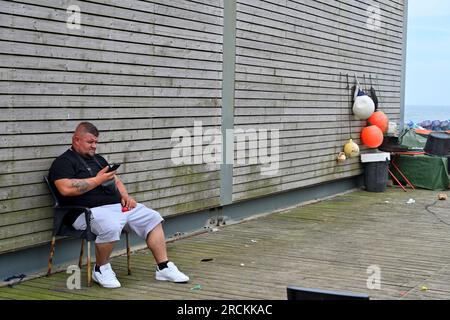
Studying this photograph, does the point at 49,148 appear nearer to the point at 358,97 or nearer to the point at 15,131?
the point at 15,131

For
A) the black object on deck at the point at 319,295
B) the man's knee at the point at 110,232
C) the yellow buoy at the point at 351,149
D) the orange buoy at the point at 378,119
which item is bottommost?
the man's knee at the point at 110,232

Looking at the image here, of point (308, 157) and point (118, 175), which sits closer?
point (118, 175)

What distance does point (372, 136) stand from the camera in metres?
11.2

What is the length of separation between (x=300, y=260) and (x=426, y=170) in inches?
236

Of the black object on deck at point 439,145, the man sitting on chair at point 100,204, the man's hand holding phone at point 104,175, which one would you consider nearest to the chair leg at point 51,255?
the man sitting on chair at point 100,204

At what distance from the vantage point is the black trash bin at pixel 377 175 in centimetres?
1119

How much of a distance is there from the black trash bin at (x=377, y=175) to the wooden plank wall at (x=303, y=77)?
24cm

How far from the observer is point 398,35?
12773mm

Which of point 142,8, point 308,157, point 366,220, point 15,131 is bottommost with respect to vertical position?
point 366,220

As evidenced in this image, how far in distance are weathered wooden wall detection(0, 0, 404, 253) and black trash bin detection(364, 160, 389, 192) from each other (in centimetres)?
28

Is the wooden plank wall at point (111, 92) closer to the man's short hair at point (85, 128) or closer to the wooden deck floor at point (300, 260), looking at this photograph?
the man's short hair at point (85, 128)

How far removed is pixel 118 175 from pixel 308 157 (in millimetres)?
4143
